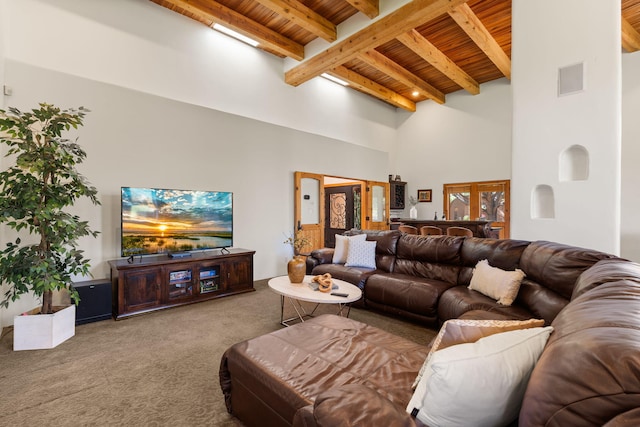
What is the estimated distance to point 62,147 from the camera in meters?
2.70

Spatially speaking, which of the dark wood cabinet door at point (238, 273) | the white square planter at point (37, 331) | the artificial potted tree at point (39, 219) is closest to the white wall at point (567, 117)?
the dark wood cabinet door at point (238, 273)

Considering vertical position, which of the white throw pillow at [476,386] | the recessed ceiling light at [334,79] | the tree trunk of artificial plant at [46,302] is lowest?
the tree trunk of artificial plant at [46,302]

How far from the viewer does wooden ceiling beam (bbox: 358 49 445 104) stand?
5.62 meters

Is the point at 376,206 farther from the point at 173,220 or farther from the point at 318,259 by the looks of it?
the point at 173,220

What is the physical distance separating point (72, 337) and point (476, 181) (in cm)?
803

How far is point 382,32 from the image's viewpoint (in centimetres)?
416

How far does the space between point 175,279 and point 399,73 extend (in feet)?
19.4

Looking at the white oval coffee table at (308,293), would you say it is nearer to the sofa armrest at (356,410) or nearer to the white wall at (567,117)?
the sofa armrest at (356,410)

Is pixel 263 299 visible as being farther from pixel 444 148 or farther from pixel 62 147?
pixel 444 148

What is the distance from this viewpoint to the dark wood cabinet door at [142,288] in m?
3.38

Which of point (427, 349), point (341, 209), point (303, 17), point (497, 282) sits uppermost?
point (303, 17)

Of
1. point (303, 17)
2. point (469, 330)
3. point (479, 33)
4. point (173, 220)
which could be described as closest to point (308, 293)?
point (469, 330)

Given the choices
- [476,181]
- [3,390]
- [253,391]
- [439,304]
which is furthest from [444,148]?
[3,390]

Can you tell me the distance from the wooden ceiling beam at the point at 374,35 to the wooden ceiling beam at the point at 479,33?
0.46 metres
